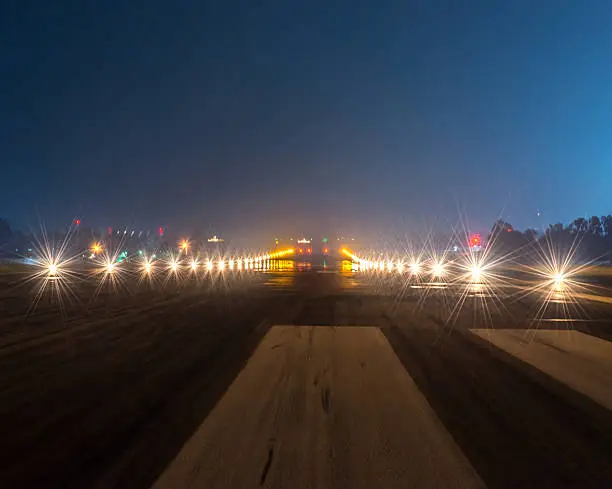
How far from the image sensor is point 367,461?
5062 mm

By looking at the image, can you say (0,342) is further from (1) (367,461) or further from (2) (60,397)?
(1) (367,461)

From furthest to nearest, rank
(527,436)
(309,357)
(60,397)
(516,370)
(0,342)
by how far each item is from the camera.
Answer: (0,342) < (309,357) < (516,370) < (60,397) < (527,436)

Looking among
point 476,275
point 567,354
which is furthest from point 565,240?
point 567,354

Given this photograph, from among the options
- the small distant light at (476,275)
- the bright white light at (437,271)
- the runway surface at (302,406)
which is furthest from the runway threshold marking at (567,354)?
the bright white light at (437,271)

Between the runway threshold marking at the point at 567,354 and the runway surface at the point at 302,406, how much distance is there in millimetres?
61

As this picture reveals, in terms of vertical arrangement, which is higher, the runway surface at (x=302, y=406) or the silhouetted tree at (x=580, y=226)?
the silhouetted tree at (x=580, y=226)

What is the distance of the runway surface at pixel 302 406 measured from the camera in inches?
192

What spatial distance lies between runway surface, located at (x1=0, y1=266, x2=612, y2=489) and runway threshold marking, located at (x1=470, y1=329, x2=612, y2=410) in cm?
6

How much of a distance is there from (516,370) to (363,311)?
32.2 feet

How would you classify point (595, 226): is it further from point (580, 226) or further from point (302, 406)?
point (302, 406)

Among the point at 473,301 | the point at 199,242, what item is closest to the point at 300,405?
the point at 473,301

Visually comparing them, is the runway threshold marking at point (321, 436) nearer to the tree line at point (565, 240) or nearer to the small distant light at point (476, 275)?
the small distant light at point (476, 275)

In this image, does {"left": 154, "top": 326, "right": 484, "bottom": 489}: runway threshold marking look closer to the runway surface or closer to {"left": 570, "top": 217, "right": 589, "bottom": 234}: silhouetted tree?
the runway surface

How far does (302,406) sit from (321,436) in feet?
3.88
